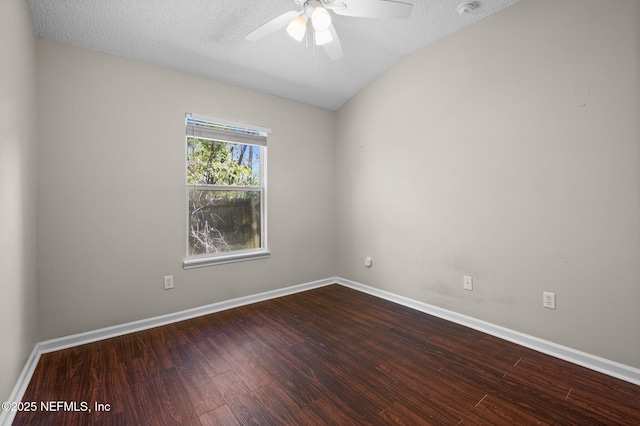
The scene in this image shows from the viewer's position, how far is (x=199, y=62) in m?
2.67

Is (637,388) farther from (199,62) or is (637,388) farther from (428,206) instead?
(199,62)

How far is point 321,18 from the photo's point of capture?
1740mm

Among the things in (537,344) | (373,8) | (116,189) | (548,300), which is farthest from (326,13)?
(537,344)

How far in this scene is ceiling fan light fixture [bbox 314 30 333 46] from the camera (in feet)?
6.14

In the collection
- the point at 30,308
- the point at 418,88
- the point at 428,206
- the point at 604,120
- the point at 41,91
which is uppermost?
the point at 418,88

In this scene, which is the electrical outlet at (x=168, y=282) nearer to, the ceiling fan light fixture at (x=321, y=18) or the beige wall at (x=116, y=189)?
the beige wall at (x=116, y=189)

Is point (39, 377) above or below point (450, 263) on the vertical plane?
below

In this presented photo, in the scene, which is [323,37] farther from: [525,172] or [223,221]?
[223,221]

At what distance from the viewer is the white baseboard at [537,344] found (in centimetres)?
180

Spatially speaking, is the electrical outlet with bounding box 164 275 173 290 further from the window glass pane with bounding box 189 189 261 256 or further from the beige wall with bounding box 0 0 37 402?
the beige wall with bounding box 0 0 37 402

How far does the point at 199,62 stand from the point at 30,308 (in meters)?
2.34

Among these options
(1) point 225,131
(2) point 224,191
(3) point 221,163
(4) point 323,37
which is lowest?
(2) point 224,191

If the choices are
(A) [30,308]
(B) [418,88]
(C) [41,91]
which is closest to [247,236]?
(A) [30,308]

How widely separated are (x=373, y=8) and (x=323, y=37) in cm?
35
